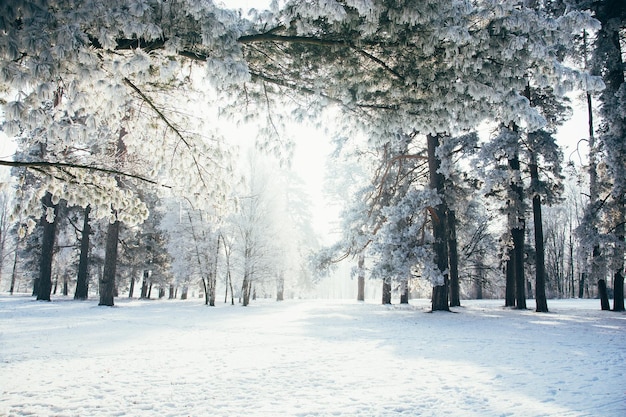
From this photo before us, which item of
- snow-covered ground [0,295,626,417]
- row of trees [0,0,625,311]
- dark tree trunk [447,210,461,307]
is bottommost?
snow-covered ground [0,295,626,417]

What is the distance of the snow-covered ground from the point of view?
174 inches

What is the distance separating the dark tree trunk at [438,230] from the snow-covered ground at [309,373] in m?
4.85

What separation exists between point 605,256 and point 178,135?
1755 centimetres

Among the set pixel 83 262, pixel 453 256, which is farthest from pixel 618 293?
pixel 83 262

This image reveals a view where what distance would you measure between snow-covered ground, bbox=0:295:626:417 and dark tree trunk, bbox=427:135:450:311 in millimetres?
4848

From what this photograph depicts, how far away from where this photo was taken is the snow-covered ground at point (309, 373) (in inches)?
174

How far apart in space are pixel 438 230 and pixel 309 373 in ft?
36.1

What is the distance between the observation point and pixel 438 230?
15.5 metres

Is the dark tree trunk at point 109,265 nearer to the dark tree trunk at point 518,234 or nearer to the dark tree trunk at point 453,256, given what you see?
the dark tree trunk at point 453,256

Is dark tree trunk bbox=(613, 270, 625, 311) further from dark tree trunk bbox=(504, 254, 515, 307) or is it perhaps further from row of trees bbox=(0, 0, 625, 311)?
row of trees bbox=(0, 0, 625, 311)

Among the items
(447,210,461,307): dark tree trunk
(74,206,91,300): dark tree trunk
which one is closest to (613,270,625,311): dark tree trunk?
(447,210,461,307): dark tree trunk

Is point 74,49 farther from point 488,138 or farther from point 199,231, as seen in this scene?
point 199,231

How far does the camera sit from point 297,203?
3888 centimetres

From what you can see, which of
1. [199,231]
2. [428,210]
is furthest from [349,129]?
[199,231]
